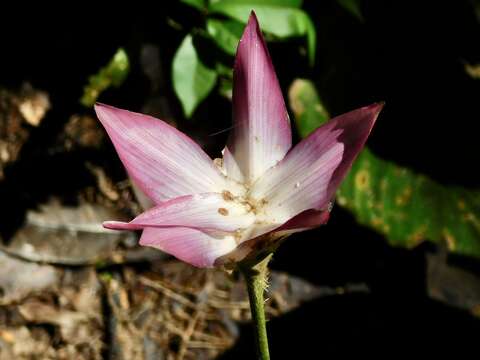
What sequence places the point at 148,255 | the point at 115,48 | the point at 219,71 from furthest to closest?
the point at 148,255 < the point at 115,48 < the point at 219,71

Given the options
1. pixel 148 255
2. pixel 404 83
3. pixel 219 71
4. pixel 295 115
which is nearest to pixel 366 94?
pixel 404 83

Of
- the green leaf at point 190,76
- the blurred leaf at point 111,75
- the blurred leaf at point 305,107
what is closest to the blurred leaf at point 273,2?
the green leaf at point 190,76

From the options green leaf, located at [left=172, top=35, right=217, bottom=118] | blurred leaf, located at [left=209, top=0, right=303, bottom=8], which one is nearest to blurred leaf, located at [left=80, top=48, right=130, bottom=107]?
green leaf, located at [left=172, top=35, right=217, bottom=118]

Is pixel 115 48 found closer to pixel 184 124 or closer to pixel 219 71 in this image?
pixel 184 124

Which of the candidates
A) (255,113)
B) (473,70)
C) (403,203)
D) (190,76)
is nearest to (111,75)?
(190,76)

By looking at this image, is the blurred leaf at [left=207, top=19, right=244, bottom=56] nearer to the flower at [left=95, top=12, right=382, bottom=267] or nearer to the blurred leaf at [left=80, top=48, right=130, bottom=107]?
the blurred leaf at [left=80, top=48, right=130, bottom=107]

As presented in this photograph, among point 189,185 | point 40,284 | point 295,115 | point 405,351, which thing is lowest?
point 405,351

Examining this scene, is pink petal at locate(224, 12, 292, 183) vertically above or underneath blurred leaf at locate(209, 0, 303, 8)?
underneath
